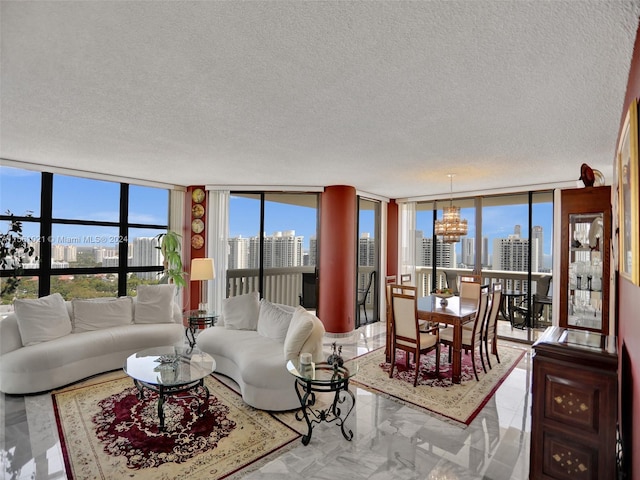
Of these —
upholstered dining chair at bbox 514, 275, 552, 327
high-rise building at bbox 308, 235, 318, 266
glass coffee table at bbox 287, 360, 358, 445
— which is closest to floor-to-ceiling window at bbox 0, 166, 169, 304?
high-rise building at bbox 308, 235, 318, 266

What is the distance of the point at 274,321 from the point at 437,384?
197 centimetres

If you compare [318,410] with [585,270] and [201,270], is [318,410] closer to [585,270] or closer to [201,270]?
[201,270]

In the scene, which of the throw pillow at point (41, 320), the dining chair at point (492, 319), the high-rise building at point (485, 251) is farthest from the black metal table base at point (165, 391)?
the high-rise building at point (485, 251)

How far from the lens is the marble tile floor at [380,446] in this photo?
2.21m

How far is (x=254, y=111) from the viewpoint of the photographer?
251 cm

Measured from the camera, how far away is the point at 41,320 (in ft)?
11.7

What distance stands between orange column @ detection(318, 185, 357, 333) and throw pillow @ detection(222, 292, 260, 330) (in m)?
1.62

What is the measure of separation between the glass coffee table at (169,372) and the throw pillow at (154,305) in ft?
3.63

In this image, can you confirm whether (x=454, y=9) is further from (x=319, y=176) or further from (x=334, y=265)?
(x=334, y=265)

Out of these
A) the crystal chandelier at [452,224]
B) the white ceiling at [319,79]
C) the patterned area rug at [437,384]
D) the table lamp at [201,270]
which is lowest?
the patterned area rug at [437,384]

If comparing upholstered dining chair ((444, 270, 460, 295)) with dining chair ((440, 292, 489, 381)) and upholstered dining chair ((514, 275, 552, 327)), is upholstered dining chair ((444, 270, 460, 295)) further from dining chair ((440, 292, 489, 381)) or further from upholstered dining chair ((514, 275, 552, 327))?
dining chair ((440, 292, 489, 381))

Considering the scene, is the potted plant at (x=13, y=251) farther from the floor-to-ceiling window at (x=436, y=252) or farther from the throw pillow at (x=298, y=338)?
the floor-to-ceiling window at (x=436, y=252)

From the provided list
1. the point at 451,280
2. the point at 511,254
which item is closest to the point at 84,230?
the point at 451,280

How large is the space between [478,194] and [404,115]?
12.6 ft
